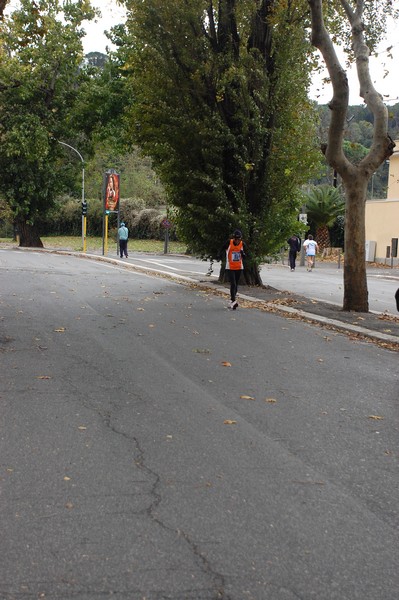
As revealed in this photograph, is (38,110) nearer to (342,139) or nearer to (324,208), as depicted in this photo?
(324,208)

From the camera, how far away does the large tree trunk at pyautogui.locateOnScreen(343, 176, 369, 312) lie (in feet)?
52.2

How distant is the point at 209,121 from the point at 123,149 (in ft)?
45.8

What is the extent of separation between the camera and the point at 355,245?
16.0 metres

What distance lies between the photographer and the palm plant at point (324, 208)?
52406mm

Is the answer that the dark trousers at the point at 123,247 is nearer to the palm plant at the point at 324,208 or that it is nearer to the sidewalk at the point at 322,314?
the palm plant at the point at 324,208

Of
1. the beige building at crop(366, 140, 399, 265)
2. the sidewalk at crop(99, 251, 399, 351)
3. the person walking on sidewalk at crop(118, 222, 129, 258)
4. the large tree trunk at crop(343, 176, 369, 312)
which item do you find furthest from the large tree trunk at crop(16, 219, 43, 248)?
the large tree trunk at crop(343, 176, 369, 312)

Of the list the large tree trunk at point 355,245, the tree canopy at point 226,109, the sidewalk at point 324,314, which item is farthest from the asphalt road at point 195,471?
the tree canopy at point 226,109

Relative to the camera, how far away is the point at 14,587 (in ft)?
11.2

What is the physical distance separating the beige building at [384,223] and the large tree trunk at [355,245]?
1228 inches

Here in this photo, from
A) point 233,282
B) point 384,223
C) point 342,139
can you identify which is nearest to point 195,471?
point 233,282

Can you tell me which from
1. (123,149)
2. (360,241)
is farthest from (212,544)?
(123,149)

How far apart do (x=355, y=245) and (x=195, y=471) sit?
1158cm

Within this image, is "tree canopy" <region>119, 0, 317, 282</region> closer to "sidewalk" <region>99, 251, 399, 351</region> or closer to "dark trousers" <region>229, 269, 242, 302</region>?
"sidewalk" <region>99, 251, 399, 351</region>

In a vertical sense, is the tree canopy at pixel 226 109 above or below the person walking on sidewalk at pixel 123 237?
above
